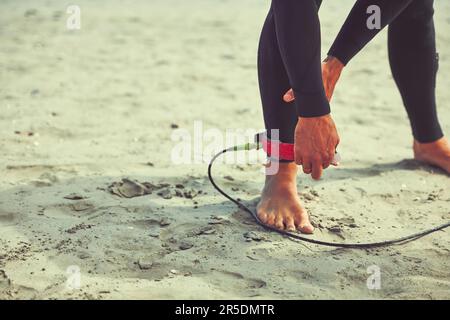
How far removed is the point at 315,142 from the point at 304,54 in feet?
0.81

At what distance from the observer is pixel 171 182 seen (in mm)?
2258

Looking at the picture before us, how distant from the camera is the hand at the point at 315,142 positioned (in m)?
1.70

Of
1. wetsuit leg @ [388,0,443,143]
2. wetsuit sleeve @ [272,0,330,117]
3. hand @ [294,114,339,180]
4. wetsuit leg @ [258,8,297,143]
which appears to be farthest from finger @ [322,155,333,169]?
wetsuit leg @ [388,0,443,143]

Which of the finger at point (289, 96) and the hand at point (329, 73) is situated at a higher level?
the hand at point (329, 73)

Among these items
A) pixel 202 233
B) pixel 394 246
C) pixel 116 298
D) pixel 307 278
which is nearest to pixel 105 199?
pixel 202 233

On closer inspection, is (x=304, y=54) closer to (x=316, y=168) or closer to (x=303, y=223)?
(x=316, y=168)

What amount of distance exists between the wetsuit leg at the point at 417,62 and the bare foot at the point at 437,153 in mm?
22

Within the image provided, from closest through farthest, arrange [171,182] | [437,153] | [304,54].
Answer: [304,54], [171,182], [437,153]

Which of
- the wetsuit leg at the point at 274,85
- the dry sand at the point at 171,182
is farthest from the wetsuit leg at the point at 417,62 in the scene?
the wetsuit leg at the point at 274,85

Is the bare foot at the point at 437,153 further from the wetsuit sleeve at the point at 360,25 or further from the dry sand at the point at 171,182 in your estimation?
the wetsuit sleeve at the point at 360,25

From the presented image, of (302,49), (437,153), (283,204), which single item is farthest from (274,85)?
(437,153)

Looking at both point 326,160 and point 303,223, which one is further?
point 303,223

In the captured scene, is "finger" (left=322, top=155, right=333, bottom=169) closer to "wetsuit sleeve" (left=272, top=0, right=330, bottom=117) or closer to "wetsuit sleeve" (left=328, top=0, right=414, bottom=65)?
"wetsuit sleeve" (left=272, top=0, right=330, bottom=117)

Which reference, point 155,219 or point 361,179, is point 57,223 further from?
point 361,179
